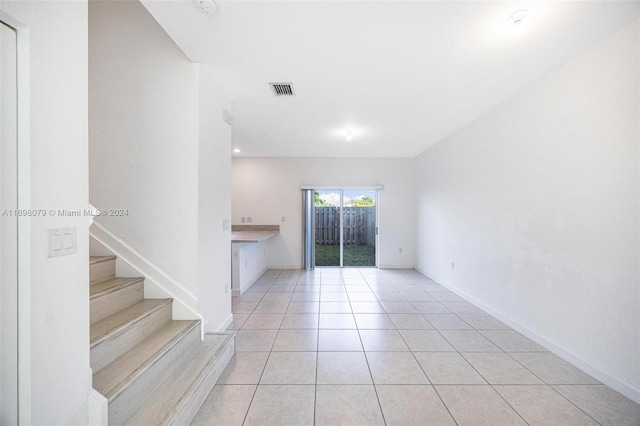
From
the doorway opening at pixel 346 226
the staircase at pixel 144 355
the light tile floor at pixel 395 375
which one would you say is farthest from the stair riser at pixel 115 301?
the doorway opening at pixel 346 226

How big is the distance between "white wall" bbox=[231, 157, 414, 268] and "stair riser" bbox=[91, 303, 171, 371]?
13.0ft

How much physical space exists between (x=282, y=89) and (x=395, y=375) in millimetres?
2944

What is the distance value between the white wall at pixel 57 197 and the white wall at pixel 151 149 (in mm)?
1006

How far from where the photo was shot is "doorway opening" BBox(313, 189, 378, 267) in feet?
20.7

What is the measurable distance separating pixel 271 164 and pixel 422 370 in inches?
201

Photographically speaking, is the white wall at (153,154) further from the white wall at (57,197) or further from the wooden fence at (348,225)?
the wooden fence at (348,225)

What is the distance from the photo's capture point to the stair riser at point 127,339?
1.54m

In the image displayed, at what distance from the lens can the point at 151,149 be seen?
7.49 feet

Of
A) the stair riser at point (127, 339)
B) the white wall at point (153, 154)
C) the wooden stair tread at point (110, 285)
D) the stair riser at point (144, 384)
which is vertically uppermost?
the white wall at point (153, 154)

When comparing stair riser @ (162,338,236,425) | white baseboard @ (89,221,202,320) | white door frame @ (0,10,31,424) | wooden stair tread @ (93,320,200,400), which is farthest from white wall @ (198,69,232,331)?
white door frame @ (0,10,31,424)

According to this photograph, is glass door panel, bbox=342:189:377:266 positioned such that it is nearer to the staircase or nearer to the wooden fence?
the wooden fence

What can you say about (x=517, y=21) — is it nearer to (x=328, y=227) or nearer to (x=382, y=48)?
(x=382, y=48)

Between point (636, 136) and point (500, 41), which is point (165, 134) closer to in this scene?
point (500, 41)

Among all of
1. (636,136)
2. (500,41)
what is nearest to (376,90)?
(500,41)
